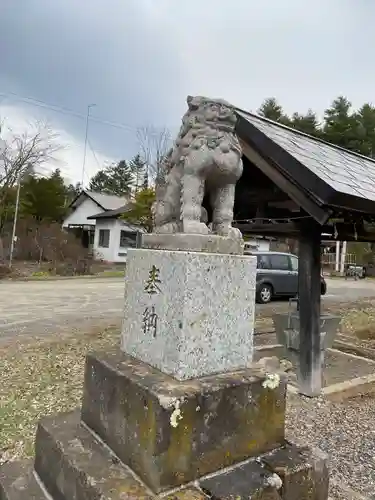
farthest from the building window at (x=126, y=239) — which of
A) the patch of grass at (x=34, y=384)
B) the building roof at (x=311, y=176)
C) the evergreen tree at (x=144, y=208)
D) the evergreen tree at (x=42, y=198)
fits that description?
the building roof at (x=311, y=176)

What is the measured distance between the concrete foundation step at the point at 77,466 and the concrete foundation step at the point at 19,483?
50mm

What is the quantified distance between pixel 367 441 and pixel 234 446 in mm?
2250

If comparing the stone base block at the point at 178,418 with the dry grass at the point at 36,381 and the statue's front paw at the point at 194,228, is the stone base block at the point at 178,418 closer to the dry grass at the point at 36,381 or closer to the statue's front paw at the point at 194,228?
the statue's front paw at the point at 194,228

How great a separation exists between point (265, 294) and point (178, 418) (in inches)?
445

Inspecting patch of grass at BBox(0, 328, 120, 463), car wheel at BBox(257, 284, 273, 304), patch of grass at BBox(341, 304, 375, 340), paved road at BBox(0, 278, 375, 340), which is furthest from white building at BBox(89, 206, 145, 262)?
patch of grass at BBox(0, 328, 120, 463)

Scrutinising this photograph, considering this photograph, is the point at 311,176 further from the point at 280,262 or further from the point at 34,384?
the point at 280,262

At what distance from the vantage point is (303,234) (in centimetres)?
434

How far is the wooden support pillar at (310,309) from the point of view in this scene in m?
4.26

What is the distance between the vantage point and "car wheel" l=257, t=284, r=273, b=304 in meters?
12.4

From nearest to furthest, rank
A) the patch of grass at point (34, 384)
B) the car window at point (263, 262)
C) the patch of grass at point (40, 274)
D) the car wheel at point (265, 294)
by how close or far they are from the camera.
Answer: the patch of grass at point (34, 384) → the car wheel at point (265, 294) → the car window at point (263, 262) → the patch of grass at point (40, 274)

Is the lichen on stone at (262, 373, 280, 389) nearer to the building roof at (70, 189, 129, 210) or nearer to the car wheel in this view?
the car wheel

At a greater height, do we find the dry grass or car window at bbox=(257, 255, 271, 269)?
car window at bbox=(257, 255, 271, 269)

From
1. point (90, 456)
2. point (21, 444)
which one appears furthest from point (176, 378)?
point (21, 444)

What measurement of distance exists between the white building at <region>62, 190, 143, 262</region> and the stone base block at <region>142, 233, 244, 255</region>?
797 inches
